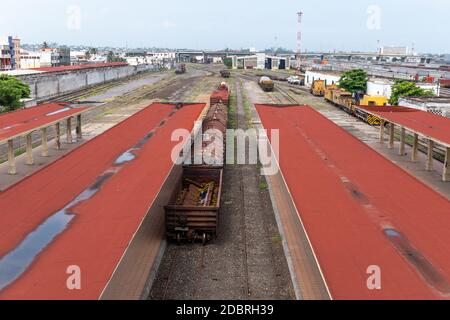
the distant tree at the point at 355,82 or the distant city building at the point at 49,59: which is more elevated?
the distant city building at the point at 49,59

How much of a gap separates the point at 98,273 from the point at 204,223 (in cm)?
708

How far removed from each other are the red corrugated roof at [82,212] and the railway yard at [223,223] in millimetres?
50

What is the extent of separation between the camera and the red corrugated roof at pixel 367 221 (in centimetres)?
1066

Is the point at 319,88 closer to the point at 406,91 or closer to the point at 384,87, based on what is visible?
the point at 384,87

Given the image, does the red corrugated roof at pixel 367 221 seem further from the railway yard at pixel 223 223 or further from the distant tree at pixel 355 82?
the distant tree at pixel 355 82

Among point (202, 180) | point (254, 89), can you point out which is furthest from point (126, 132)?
point (254, 89)

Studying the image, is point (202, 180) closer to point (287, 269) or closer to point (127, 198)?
point (127, 198)

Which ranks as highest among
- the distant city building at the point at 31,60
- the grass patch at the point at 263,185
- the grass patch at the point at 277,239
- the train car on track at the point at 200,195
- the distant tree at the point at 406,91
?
the distant city building at the point at 31,60

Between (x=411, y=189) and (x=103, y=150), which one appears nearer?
(x=411, y=189)

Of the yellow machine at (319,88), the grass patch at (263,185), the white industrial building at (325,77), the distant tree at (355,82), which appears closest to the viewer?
the grass patch at (263,185)

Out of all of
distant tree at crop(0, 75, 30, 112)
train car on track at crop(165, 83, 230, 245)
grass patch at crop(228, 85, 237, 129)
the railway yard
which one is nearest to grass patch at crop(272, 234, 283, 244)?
the railway yard

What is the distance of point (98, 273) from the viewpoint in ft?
36.0

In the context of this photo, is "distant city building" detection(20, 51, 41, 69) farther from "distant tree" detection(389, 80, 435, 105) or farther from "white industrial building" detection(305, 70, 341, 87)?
"distant tree" detection(389, 80, 435, 105)

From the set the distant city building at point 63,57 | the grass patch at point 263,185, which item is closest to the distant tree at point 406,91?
the grass patch at point 263,185
